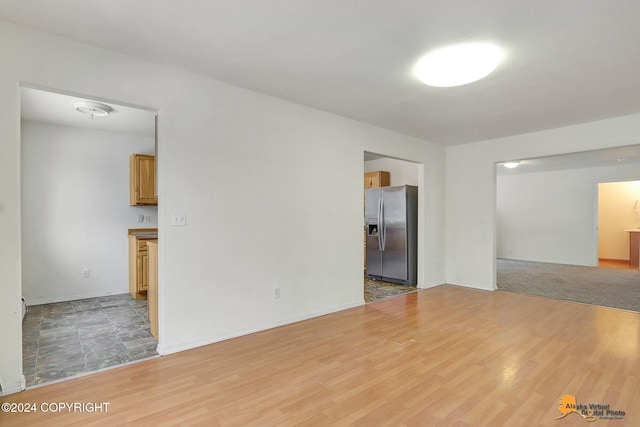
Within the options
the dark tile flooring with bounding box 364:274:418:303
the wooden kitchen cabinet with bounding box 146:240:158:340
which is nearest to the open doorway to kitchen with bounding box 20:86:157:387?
the wooden kitchen cabinet with bounding box 146:240:158:340

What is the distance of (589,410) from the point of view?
196 centimetres

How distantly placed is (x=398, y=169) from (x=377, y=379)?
16.5 feet

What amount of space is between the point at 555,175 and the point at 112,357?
33.9 feet

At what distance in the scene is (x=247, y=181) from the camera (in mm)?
3227

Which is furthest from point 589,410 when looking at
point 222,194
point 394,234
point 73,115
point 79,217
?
point 79,217

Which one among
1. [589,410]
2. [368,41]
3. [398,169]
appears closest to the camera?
[589,410]

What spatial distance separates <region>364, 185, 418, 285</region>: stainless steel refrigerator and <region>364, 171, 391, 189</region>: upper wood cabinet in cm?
50

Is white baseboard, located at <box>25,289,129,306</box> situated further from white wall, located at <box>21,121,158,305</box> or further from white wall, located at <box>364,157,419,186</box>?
white wall, located at <box>364,157,419,186</box>

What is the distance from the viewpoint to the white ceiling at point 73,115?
341 centimetres

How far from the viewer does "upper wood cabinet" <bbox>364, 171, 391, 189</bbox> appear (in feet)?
21.8

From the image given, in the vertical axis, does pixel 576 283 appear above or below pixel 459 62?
below

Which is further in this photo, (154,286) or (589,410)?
(154,286)

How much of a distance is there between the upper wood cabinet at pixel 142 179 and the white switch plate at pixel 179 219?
239 centimetres

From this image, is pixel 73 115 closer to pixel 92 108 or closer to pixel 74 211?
pixel 92 108
